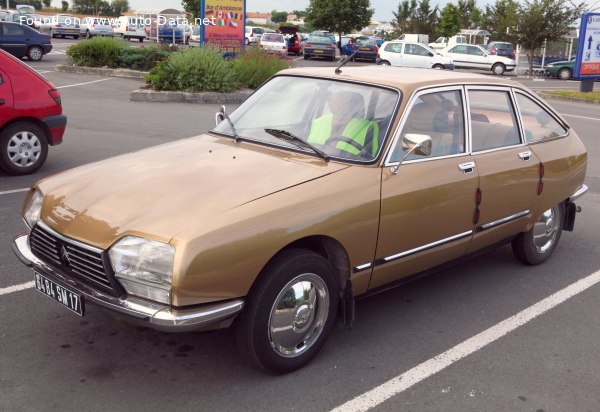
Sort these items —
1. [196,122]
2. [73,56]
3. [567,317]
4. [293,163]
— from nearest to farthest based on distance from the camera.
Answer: [293,163] < [567,317] < [196,122] < [73,56]

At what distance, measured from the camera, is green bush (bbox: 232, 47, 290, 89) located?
19.1 metres

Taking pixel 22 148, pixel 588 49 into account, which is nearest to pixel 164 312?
pixel 22 148

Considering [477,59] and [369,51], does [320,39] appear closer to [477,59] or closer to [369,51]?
[369,51]

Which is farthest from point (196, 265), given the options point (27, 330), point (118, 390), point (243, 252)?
point (27, 330)

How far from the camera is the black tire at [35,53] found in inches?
1082

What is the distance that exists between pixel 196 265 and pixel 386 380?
53.9 inches

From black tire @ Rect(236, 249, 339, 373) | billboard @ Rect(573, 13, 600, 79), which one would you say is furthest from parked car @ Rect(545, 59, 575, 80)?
black tire @ Rect(236, 249, 339, 373)

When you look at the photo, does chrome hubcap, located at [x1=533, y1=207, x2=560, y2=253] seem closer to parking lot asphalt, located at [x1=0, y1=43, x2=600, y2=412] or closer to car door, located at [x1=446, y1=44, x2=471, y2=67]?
parking lot asphalt, located at [x1=0, y1=43, x2=600, y2=412]

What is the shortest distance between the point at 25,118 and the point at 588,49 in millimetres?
22540

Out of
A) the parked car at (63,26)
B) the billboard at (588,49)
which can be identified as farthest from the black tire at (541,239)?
the parked car at (63,26)

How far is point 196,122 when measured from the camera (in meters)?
13.7

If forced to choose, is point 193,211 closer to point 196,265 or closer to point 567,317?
point 196,265

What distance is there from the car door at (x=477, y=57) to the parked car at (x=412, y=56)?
3324 mm

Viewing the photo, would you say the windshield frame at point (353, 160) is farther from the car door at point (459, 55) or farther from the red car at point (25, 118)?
the car door at point (459, 55)
